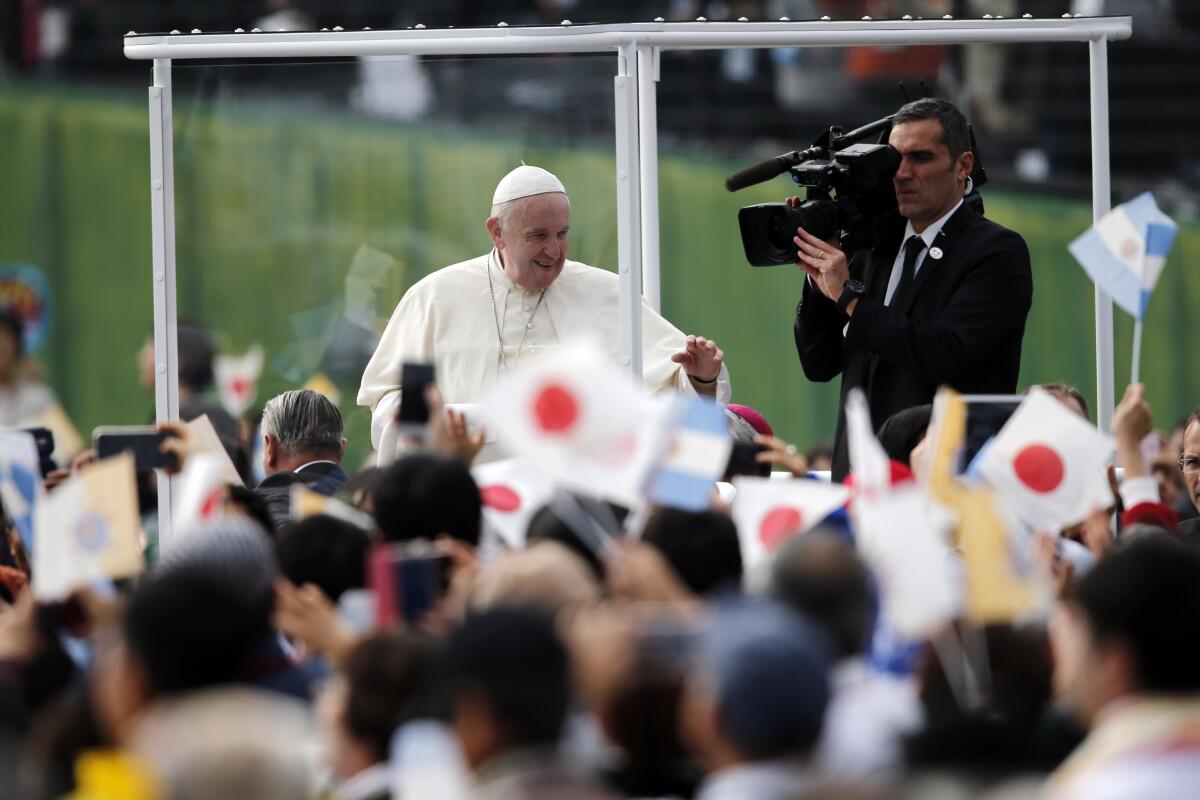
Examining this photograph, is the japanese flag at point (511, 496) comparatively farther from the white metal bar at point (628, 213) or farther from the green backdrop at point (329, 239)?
the green backdrop at point (329, 239)

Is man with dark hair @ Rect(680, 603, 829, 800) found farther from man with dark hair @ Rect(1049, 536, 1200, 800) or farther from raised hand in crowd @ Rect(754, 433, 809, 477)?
raised hand in crowd @ Rect(754, 433, 809, 477)

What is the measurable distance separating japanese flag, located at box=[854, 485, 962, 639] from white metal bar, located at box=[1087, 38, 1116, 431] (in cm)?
299

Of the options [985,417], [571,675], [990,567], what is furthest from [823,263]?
[571,675]

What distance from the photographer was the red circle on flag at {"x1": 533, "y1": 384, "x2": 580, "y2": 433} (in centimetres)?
382

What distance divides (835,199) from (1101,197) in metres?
1.03

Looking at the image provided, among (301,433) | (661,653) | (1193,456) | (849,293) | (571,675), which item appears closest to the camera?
(571,675)

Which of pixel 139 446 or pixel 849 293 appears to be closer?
pixel 139 446

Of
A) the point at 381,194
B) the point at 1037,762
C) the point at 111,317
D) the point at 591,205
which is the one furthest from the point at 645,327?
the point at 111,317

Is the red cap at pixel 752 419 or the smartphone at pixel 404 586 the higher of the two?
the red cap at pixel 752 419

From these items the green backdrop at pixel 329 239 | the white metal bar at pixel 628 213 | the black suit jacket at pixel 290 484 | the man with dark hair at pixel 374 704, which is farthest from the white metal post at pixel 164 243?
the man with dark hair at pixel 374 704

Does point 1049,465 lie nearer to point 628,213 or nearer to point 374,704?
point 374,704

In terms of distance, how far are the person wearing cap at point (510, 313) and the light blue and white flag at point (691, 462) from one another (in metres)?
2.22

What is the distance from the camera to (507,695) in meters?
2.98

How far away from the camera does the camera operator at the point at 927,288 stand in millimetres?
5754
